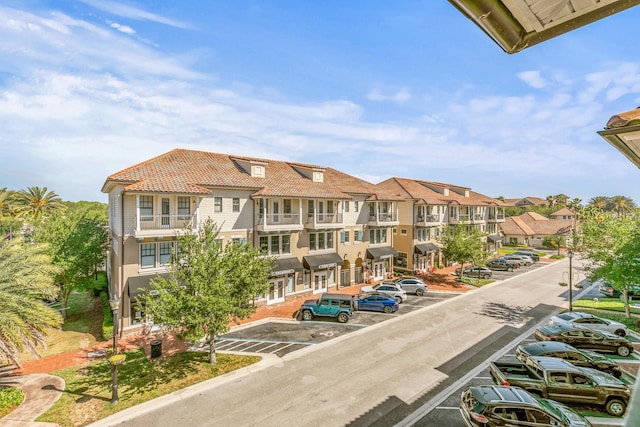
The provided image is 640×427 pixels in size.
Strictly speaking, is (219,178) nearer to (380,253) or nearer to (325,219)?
(325,219)

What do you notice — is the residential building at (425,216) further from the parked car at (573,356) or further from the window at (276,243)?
the parked car at (573,356)

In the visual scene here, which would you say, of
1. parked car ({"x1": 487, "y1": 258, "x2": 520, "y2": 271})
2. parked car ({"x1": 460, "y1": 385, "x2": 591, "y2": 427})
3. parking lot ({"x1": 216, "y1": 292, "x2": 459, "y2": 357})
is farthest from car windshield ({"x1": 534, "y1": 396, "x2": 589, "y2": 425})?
parked car ({"x1": 487, "y1": 258, "x2": 520, "y2": 271})

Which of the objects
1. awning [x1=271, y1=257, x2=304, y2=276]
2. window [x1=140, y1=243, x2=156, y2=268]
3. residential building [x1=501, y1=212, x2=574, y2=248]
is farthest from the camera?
residential building [x1=501, y1=212, x2=574, y2=248]

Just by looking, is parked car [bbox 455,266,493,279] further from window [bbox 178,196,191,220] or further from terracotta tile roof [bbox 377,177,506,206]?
window [bbox 178,196,191,220]

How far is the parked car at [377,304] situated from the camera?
26469 millimetres

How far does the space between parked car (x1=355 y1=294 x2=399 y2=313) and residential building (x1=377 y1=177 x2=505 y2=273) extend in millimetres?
13958

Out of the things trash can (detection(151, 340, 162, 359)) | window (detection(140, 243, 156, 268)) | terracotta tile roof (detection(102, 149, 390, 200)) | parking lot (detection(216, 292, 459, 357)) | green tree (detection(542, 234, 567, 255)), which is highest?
terracotta tile roof (detection(102, 149, 390, 200))

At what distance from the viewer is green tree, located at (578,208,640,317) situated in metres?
21.8

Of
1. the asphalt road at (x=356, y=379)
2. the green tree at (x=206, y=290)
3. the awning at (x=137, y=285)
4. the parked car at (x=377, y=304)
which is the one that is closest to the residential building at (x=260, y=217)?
the awning at (x=137, y=285)

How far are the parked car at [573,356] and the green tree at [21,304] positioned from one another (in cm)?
2370

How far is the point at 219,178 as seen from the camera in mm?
26078

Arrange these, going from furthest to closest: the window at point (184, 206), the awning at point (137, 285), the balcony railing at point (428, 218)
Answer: the balcony railing at point (428, 218) → the window at point (184, 206) → the awning at point (137, 285)

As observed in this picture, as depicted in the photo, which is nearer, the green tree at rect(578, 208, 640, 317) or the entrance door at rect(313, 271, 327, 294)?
the green tree at rect(578, 208, 640, 317)

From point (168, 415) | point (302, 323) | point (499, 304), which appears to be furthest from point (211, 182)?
point (499, 304)
